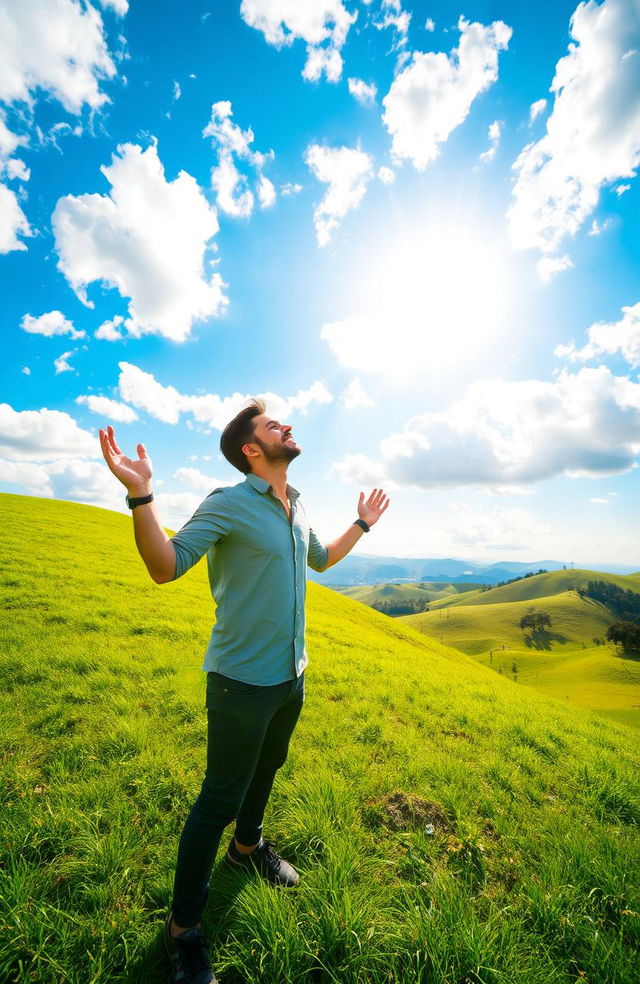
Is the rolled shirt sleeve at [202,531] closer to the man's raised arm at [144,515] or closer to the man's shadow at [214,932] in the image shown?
the man's raised arm at [144,515]

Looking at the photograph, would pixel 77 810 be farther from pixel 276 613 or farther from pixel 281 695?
pixel 276 613

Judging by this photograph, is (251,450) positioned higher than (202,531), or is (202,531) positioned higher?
(251,450)

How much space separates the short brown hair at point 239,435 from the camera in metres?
3.55

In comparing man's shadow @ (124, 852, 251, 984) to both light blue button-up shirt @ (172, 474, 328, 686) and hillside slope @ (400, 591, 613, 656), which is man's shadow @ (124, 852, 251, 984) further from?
hillside slope @ (400, 591, 613, 656)

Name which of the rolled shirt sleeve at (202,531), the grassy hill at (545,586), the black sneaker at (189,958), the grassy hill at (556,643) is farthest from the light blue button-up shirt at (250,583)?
the grassy hill at (545,586)

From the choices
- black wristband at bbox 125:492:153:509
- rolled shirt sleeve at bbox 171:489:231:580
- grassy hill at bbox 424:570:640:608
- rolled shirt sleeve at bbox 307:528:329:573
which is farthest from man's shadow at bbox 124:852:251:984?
grassy hill at bbox 424:570:640:608

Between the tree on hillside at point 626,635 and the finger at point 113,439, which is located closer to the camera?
the finger at point 113,439

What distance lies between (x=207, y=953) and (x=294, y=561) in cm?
253

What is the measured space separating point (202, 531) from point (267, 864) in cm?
297

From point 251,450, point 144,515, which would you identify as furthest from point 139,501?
point 251,450

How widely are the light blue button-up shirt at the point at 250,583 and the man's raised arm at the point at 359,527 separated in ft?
3.85

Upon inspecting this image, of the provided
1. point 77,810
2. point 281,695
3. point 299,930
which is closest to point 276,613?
point 281,695

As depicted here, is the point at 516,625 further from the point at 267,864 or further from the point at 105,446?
the point at 105,446

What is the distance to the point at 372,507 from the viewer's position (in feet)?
16.2
